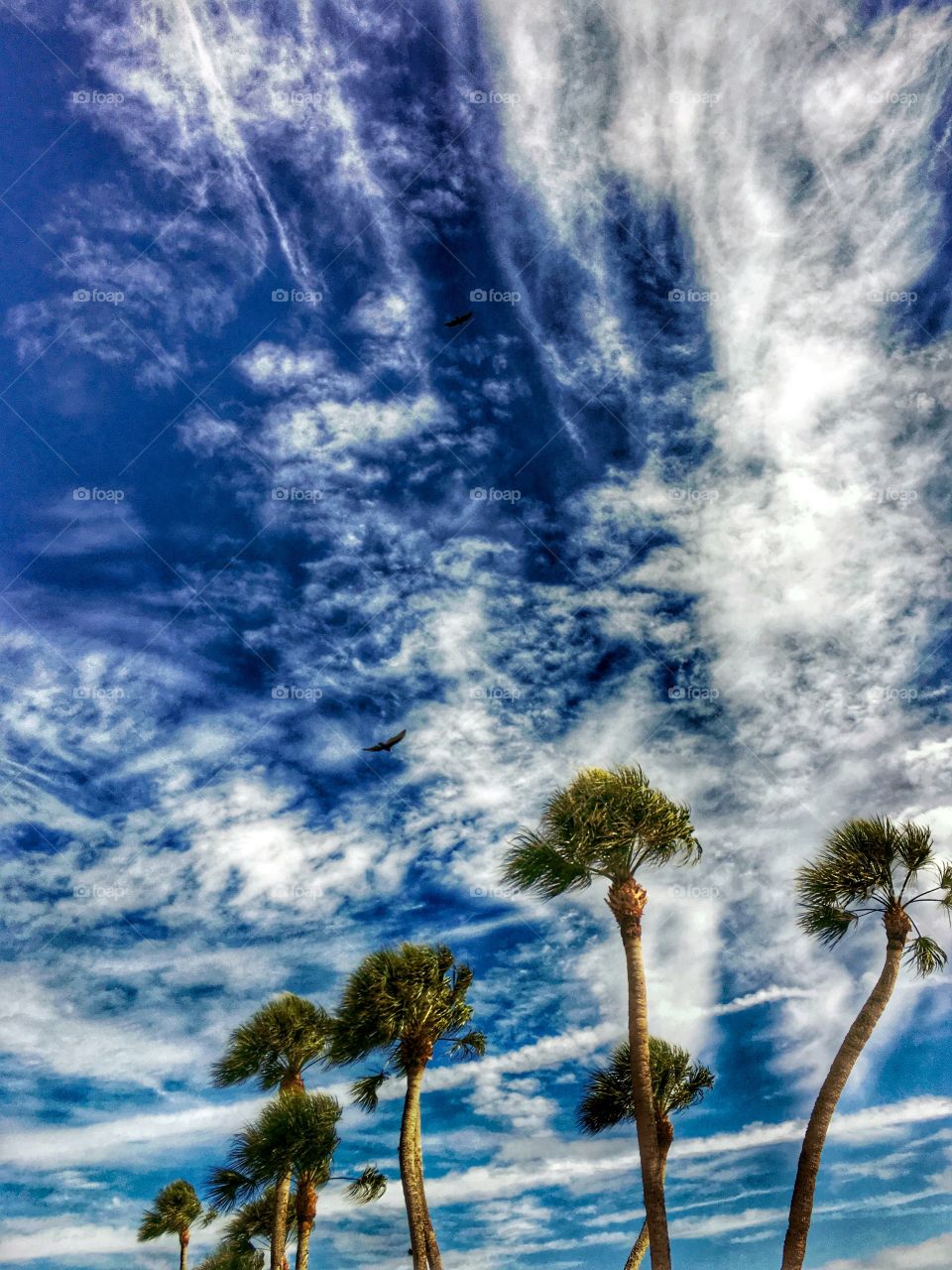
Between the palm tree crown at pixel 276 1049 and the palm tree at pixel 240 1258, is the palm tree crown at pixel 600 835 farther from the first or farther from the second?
the palm tree at pixel 240 1258

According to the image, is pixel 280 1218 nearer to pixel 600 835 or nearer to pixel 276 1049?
pixel 276 1049


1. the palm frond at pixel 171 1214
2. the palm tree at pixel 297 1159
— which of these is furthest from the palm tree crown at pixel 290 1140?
the palm frond at pixel 171 1214

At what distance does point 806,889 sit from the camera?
18.9 meters

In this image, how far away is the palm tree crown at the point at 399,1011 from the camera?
67.3 ft

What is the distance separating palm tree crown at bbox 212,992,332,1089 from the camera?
24766 millimetres

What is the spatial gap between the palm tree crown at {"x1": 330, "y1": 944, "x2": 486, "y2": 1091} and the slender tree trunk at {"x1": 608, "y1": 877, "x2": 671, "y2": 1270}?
544 cm

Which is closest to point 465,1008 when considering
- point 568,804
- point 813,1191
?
point 568,804

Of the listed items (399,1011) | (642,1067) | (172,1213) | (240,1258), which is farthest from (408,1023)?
(172,1213)

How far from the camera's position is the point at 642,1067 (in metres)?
17.2

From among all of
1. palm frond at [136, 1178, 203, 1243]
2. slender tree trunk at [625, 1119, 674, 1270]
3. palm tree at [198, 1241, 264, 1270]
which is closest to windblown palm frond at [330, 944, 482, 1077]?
slender tree trunk at [625, 1119, 674, 1270]

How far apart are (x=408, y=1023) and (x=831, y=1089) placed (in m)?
9.39

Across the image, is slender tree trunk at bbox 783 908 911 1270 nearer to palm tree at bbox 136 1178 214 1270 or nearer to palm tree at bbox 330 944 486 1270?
palm tree at bbox 330 944 486 1270

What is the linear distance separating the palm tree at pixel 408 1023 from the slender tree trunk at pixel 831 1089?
8022mm

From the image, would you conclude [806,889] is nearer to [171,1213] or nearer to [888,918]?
[888,918]
